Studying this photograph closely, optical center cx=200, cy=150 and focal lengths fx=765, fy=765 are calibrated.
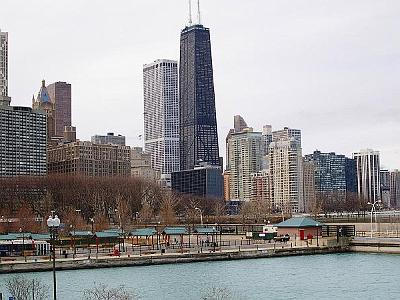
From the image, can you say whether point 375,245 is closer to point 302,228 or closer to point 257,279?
point 302,228

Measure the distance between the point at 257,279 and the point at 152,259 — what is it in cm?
1514

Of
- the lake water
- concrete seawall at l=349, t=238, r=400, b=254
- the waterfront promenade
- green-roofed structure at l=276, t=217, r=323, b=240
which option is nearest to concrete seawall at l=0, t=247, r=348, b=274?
the waterfront promenade

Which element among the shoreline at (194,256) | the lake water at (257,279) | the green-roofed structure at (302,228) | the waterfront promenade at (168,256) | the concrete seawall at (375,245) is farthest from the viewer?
the green-roofed structure at (302,228)

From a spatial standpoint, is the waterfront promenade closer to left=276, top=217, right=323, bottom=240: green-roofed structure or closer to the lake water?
the lake water

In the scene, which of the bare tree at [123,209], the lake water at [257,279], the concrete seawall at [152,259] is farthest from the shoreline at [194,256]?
the bare tree at [123,209]

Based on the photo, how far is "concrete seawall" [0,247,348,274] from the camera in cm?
6600

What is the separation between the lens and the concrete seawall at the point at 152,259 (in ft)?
217

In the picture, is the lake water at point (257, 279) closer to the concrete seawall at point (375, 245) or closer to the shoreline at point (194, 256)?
the shoreline at point (194, 256)

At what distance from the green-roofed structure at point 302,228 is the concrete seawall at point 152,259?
952 cm

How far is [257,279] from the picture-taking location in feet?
197

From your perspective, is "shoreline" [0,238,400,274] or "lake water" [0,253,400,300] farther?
"shoreline" [0,238,400,274]

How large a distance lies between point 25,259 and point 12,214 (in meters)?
84.8

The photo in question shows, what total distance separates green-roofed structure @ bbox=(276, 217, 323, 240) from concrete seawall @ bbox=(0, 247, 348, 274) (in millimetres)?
9522

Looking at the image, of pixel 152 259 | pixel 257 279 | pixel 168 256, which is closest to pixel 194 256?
pixel 168 256
